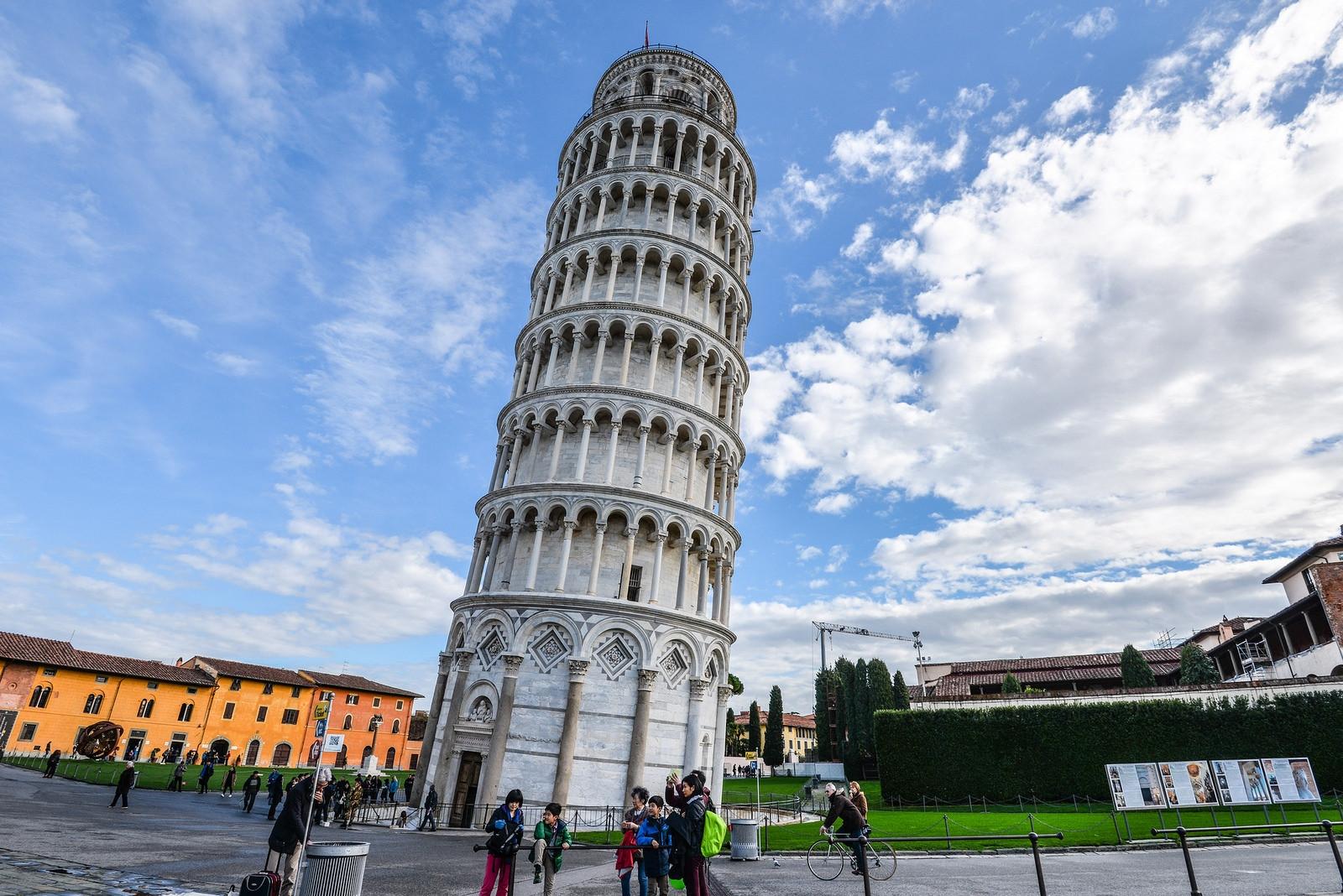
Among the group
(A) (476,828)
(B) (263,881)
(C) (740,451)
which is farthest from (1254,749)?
(B) (263,881)

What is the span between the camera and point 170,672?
64312 mm

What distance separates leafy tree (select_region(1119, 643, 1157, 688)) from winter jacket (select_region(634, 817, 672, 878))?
52466mm

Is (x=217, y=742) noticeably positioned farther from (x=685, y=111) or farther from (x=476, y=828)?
(x=685, y=111)

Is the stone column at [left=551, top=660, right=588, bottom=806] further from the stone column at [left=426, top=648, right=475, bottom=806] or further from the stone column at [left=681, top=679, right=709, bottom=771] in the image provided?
the stone column at [left=681, top=679, right=709, bottom=771]

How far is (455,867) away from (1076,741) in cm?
3270

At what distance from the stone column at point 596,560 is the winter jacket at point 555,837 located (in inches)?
644

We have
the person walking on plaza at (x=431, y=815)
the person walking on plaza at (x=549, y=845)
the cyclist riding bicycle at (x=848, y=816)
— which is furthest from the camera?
the person walking on plaza at (x=431, y=815)

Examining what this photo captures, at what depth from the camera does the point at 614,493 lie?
28.7 m

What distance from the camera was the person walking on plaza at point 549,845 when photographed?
1034cm

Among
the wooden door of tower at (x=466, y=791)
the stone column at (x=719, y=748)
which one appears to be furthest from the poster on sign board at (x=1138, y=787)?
the wooden door of tower at (x=466, y=791)

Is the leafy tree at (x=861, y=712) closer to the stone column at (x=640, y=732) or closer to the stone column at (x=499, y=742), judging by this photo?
the stone column at (x=640, y=732)

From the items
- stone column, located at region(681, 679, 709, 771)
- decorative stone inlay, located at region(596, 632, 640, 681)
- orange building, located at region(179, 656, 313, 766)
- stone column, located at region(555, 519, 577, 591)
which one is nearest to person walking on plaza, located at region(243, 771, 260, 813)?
stone column, located at region(555, 519, 577, 591)

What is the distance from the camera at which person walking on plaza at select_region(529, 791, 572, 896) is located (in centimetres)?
1034

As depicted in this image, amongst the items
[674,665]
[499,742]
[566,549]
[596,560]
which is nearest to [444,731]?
[499,742]
